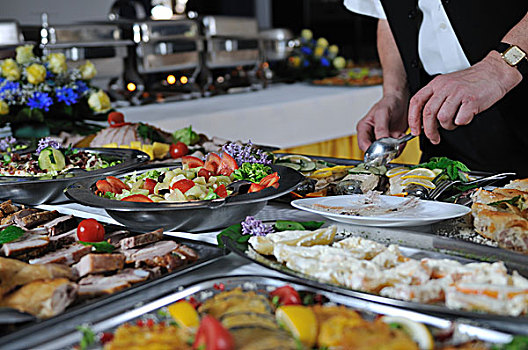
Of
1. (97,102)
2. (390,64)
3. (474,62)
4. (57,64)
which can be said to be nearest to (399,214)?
(474,62)

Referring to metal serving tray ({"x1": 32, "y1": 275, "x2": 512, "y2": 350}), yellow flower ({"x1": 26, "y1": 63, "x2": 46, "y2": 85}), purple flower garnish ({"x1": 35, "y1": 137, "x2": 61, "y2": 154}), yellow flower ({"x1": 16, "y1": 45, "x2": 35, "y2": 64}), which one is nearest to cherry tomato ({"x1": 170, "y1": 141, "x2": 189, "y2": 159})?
purple flower garnish ({"x1": 35, "y1": 137, "x2": 61, "y2": 154})

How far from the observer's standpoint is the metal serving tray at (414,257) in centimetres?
72

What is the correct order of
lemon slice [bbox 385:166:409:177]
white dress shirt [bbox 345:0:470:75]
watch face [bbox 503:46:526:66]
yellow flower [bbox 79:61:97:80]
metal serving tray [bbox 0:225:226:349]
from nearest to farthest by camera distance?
metal serving tray [bbox 0:225:226:349], lemon slice [bbox 385:166:409:177], watch face [bbox 503:46:526:66], white dress shirt [bbox 345:0:470:75], yellow flower [bbox 79:61:97:80]

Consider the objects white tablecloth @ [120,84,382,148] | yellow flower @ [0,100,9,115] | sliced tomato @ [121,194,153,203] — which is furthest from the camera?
white tablecloth @ [120,84,382,148]

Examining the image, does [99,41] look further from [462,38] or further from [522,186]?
[522,186]

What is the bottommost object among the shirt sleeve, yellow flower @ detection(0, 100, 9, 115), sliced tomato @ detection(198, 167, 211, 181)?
sliced tomato @ detection(198, 167, 211, 181)

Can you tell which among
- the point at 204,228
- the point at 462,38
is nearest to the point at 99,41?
the point at 462,38

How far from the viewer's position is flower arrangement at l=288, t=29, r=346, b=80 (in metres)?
4.23

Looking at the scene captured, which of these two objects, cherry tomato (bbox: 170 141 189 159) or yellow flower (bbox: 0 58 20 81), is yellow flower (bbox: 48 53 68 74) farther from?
cherry tomato (bbox: 170 141 189 159)

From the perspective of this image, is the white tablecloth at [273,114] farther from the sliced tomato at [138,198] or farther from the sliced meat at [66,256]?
the sliced meat at [66,256]

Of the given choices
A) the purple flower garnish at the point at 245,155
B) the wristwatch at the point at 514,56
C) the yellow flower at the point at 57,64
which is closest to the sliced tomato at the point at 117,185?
the purple flower garnish at the point at 245,155

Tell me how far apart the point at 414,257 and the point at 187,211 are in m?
0.39

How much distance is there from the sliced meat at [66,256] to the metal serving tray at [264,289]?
221 mm

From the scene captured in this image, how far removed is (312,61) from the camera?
4.34 meters
